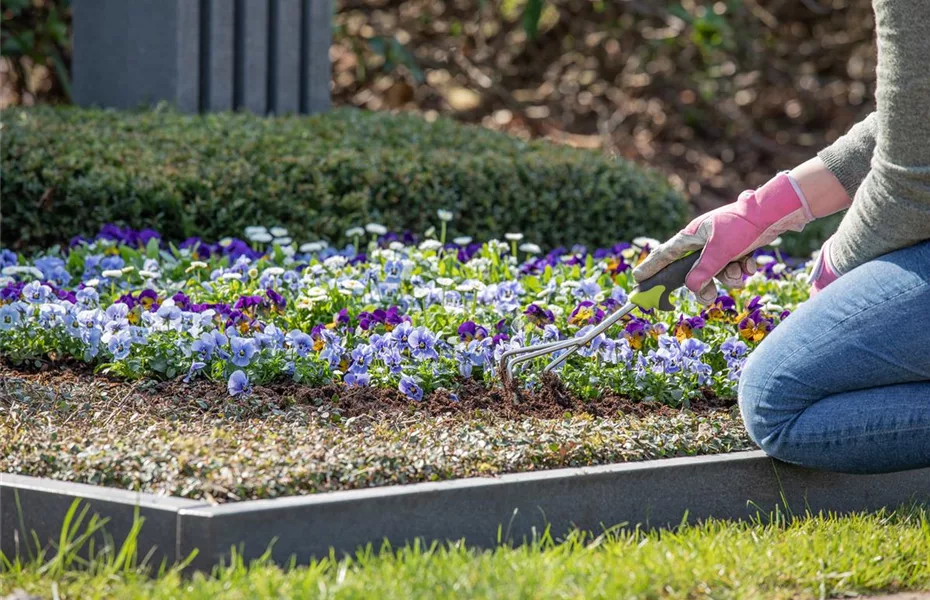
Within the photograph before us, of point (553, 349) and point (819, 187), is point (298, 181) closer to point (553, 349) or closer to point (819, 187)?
point (553, 349)

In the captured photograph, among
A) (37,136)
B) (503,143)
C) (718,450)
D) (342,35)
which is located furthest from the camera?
(342,35)

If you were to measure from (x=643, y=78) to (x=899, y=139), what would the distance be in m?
6.64

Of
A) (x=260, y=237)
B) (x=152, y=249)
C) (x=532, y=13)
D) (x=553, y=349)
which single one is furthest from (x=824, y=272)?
(x=532, y=13)

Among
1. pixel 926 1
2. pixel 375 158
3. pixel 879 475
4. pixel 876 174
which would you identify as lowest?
pixel 879 475

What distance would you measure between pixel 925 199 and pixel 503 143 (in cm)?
361

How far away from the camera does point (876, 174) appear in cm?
249

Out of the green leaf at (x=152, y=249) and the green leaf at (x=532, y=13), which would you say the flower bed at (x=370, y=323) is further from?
the green leaf at (x=532, y=13)

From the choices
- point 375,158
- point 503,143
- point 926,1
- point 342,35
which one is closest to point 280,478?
point 926,1

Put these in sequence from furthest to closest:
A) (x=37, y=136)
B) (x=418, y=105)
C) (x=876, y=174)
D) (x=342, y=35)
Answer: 1. (x=418, y=105)
2. (x=342, y=35)
3. (x=37, y=136)
4. (x=876, y=174)

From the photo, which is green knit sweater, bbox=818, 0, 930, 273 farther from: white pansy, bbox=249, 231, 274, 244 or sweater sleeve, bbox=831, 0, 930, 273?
white pansy, bbox=249, 231, 274, 244

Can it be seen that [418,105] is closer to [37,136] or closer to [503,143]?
[503,143]

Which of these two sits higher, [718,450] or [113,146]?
[113,146]

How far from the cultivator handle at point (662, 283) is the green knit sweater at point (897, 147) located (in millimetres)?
352

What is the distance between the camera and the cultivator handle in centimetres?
277
